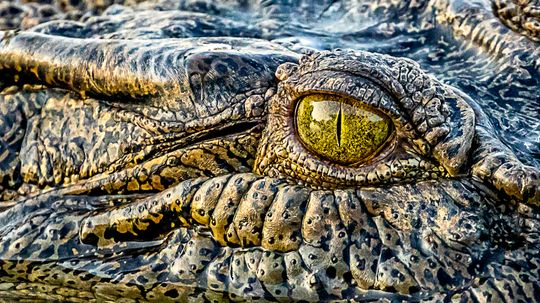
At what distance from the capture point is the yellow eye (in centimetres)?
260

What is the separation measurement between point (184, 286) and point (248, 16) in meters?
1.34

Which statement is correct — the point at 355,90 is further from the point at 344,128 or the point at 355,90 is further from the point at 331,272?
the point at 331,272

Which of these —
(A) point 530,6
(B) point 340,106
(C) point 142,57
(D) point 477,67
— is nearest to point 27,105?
(C) point 142,57

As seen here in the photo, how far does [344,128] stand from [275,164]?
250 mm

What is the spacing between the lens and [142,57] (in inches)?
116

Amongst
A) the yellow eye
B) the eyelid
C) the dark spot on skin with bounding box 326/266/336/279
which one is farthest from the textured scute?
the eyelid

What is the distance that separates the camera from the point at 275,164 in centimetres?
271

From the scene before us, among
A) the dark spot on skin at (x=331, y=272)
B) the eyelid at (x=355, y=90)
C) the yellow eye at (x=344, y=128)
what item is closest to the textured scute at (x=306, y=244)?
the dark spot on skin at (x=331, y=272)

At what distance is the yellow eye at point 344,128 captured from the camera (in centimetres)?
260

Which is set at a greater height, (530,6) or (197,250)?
(530,6)

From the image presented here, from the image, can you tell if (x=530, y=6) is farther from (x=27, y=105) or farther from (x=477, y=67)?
(x=27, y=105)

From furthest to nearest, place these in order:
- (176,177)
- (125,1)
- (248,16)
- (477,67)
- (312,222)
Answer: (125,1) → (248,16) → (477,67) → (176,177) → (312,222)

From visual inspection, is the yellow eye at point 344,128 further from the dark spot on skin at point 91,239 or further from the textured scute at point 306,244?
the dark spot on skin at point 91,239

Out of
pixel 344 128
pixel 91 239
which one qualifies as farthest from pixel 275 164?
pixel 91 239
